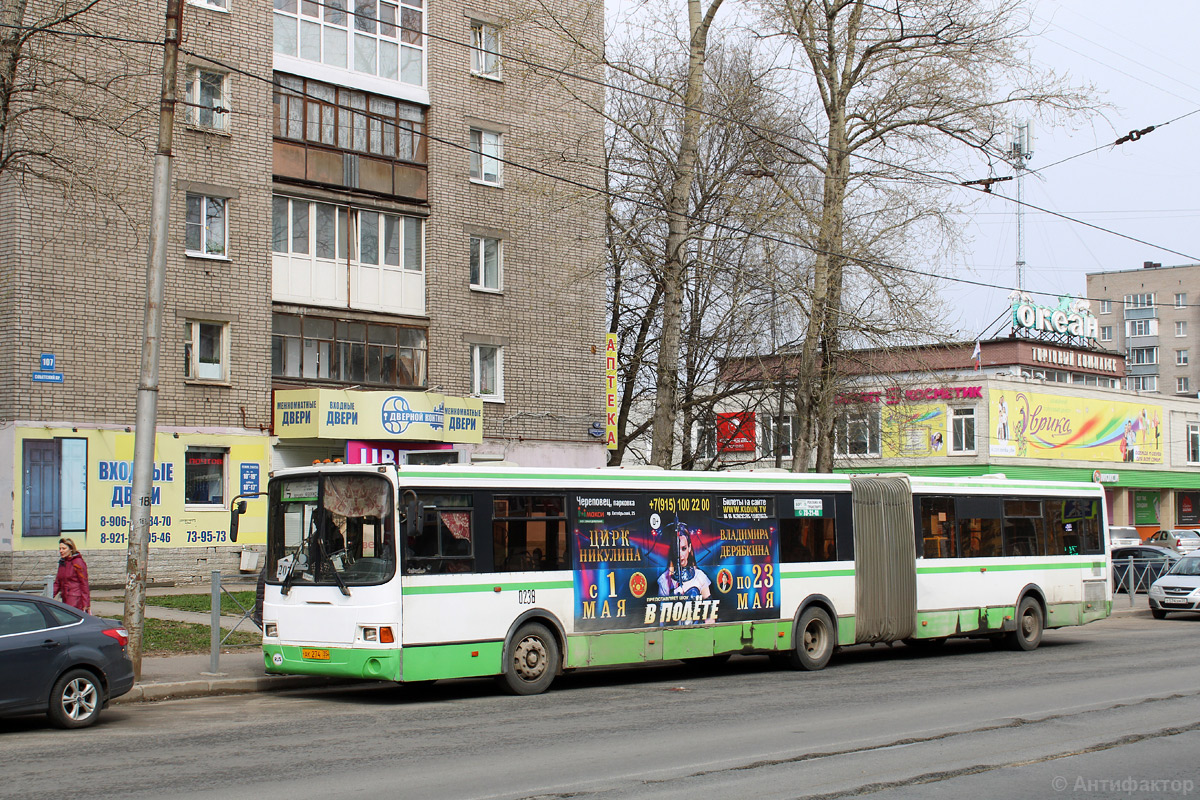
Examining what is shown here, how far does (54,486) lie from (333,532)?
1383 centimetres

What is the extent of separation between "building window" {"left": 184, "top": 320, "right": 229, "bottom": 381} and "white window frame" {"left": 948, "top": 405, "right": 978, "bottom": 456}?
109 feet

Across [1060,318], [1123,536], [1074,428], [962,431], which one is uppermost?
[1060,318]

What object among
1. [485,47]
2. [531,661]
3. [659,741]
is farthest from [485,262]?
[659,741]

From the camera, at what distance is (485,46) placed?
32.4m

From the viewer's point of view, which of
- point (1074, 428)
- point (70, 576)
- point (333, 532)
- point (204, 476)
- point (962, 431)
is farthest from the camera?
point (1074, 428)

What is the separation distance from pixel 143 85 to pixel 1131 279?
322 feet

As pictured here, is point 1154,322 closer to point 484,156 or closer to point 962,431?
point 962,431

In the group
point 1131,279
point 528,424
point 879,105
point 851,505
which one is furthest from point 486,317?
point 1131,279

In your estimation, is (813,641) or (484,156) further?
(484,156)

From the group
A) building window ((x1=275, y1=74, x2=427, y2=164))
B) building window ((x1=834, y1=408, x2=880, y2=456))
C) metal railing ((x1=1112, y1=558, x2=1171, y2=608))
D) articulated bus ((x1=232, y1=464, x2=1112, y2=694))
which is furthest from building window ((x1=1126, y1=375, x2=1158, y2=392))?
articulated bus ((x1=232, y1=464, x2=1112, y2=694))

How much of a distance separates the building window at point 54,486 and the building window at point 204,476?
230 centimetres

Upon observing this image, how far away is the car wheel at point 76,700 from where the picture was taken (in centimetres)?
1126

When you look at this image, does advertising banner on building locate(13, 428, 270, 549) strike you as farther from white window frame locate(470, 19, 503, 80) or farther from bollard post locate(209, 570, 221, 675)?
white window frame locate(470, 19, 503, 80)

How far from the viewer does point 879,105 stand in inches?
1065
